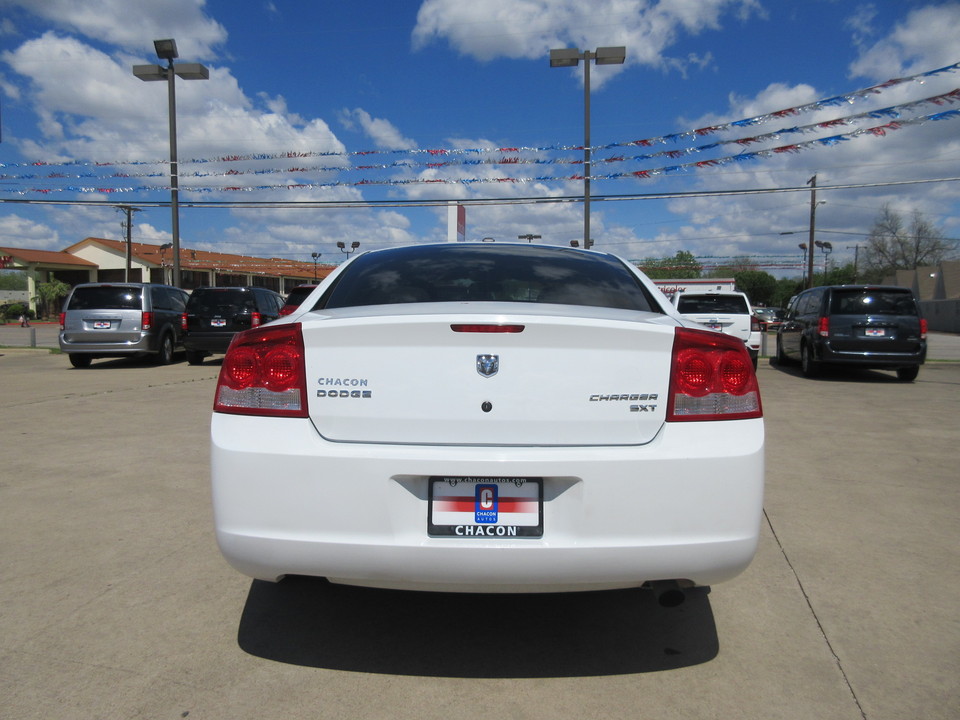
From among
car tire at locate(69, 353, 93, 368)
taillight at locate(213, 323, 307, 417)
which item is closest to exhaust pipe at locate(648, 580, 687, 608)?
taillight at locate(213, 323, 307, 417)

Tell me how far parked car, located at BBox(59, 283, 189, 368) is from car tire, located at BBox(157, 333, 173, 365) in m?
0.30

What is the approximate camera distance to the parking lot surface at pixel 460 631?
7.77 ft

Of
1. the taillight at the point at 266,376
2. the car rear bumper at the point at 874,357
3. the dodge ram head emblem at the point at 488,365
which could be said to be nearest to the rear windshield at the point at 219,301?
the car rear bumper at the point at 874,357

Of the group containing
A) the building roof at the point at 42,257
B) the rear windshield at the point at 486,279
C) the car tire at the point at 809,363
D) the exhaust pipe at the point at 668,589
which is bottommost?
the exhaust pipe at the point at 668,589

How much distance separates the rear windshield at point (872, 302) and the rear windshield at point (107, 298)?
13.0 metres

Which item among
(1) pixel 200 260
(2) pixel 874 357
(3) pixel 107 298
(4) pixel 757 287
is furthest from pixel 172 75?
(4) pixel 757 287

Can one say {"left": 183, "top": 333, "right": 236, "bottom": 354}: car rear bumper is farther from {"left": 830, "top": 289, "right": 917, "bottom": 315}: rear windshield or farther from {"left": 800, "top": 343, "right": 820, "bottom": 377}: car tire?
{"left": 830, "top": 289, "right": 917, "bottom": 315}: rear windshield

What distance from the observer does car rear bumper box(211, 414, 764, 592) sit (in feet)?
7.57

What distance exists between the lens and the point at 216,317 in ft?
47.2

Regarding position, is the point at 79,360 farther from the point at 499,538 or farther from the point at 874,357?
the point at 874,357

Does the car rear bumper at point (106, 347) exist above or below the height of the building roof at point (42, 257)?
below

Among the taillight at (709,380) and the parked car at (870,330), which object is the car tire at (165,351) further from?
the taillight at (709,380)

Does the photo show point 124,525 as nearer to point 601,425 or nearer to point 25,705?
point 25,705

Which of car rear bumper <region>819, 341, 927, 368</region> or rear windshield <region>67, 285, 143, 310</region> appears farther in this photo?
rear windshield <region>67, 285, 143, 310</region>
